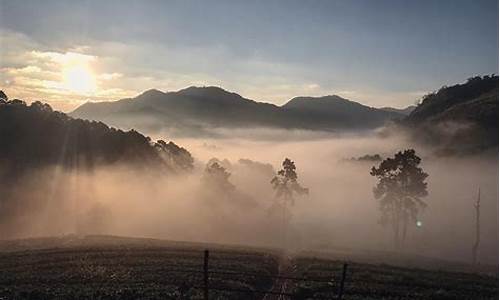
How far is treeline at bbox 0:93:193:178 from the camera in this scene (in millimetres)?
165250

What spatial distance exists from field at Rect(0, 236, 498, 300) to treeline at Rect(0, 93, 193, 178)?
114m

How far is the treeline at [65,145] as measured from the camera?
165m

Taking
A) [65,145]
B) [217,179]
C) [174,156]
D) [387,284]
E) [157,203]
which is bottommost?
[387,284]

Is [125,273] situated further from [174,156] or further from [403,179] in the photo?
[174,156]

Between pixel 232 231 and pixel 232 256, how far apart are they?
3441 inches

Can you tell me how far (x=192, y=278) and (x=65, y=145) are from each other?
5750 inches

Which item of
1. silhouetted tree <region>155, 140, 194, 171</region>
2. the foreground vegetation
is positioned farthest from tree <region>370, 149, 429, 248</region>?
silhouetted tree <region>155, 140, 194, 171</region>

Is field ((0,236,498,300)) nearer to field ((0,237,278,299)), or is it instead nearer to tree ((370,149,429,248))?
field ((0,237,278,299))

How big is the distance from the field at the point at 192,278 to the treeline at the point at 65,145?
114m

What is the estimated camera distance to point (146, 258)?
5622 cm

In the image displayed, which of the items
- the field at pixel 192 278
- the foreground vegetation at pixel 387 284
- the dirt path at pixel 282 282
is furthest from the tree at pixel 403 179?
the field at pixel 192 278

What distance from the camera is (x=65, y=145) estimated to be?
176750 millimetres

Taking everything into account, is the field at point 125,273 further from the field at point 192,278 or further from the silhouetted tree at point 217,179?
the silhouetted tree at point 217,179

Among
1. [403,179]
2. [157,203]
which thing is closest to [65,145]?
[157,203]
